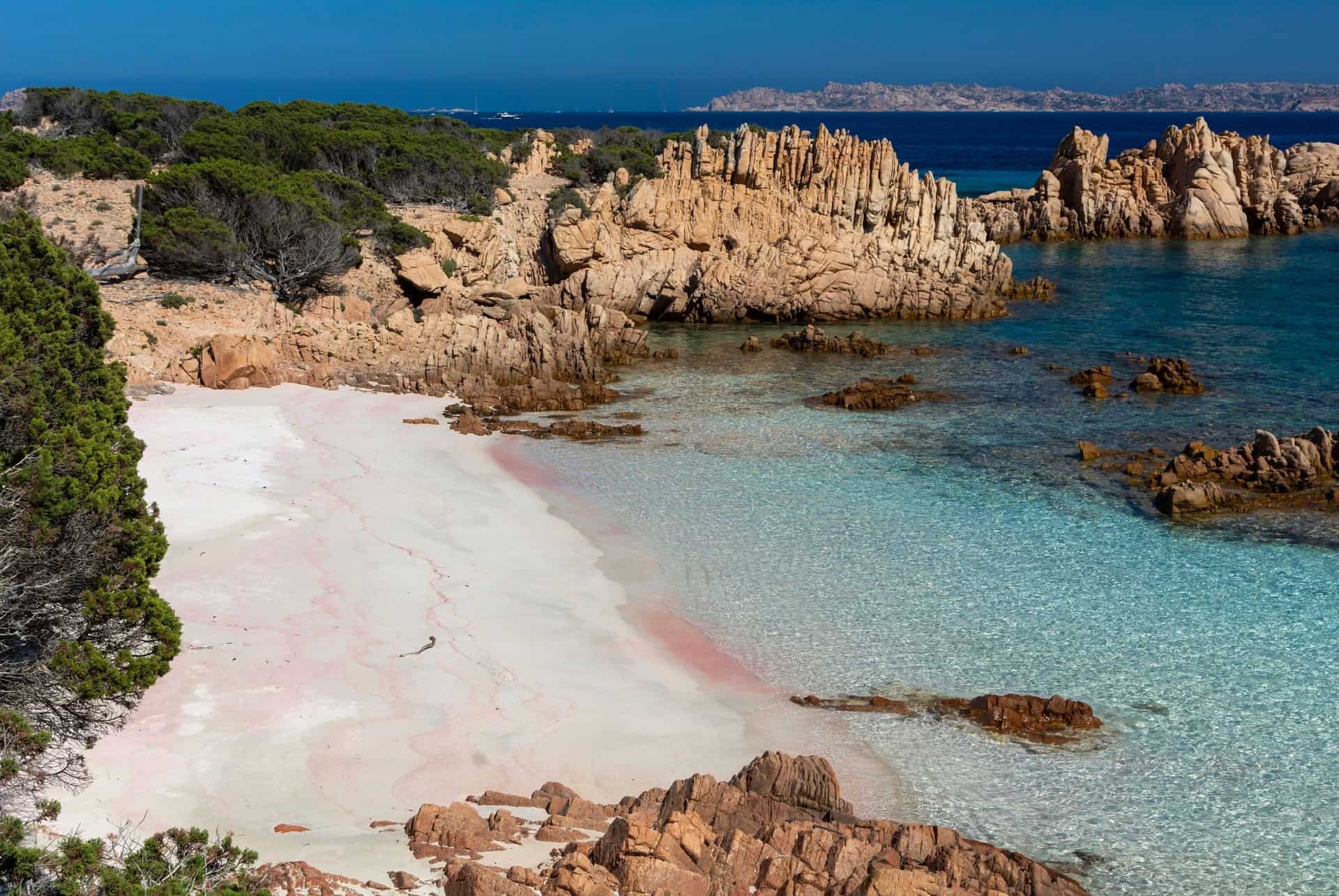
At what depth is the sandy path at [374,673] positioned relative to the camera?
11008mm

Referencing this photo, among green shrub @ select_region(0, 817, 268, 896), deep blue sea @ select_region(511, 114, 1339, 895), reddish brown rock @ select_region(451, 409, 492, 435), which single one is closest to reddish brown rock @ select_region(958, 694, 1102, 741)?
deep blue sea @ select_region(511, 114, 1339, 895)

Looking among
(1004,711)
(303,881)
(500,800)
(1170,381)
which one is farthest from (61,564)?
(1170,381)

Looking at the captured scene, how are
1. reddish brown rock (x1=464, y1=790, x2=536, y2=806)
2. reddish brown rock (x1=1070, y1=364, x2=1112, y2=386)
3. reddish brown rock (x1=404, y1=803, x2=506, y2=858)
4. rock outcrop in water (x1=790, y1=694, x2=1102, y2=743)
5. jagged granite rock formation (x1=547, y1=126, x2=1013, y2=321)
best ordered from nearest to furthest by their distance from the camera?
1. reddish brown rock (x1=404, y1=803, x2=506, y2=858)
2. reddish brown rock (x1=464, y1=790, x2=536, y2=806)
3. rock outcrop in water (x1=790, y1=694, x2=1102, y2=743)
4. reddish brown rock (x1=1070, y1=364, x2=1112, y2=386)
5. jagged granite rock formation (x1=547, y1=126, x2=1013, y2=321)

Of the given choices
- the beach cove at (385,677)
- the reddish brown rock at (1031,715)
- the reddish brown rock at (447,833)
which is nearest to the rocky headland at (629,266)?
the beach cove at (385,677)

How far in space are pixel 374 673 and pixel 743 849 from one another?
6528mm

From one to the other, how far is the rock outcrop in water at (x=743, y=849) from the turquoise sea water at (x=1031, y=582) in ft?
5.77

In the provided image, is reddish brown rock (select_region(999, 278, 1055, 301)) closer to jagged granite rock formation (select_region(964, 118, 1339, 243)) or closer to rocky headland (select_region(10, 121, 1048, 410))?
rocky headland (select_region(10, 121, 1048, 410))

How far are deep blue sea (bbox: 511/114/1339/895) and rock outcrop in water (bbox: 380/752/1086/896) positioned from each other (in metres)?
1.72

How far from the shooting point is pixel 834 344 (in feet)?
121

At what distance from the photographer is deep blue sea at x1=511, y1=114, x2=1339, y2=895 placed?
1188 cm

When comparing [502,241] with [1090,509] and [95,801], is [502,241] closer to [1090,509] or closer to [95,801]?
[1090,509]

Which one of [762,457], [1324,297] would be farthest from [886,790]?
[1324,297]

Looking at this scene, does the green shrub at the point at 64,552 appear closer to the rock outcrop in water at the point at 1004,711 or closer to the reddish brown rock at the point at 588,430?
the rock outcrop in water at the point at 1004,711

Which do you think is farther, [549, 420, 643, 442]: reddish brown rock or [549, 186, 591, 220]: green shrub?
[549, 186, 591, 220]: green shrub
